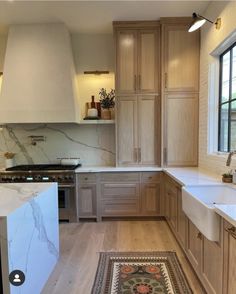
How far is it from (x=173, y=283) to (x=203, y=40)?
3175 mm

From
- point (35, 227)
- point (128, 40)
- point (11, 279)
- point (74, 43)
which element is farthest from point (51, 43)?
point (11, 279)

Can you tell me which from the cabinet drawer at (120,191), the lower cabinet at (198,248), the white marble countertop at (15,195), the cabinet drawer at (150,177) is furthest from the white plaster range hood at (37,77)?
the lower cabinet at (198,248)

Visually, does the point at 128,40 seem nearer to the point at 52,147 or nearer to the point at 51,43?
the point at 51,43

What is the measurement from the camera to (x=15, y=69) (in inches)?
148

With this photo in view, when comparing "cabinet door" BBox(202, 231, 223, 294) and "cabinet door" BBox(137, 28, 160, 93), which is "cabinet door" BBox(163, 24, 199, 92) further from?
"cabinet door" BBox(202, 231, 223, 294)

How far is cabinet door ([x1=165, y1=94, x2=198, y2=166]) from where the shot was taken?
376 cm

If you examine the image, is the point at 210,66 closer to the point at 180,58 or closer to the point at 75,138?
the point at 180,58

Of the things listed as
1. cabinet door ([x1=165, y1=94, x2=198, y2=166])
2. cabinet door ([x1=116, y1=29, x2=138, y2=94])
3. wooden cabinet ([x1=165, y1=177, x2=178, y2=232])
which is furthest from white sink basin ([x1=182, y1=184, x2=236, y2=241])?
cabinet door ([x1=116, y1=29, x2=138, y2=94])

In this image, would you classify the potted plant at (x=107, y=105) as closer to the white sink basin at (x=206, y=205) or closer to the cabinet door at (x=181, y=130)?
the cabinet door at (x=181, y=130)

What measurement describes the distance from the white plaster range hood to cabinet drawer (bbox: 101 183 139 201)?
117 centimetres

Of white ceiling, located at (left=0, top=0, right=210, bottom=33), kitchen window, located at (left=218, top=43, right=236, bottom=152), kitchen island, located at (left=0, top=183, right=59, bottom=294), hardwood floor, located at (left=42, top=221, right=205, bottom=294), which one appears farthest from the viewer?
white ceiling, located at (left=0, top=0, right=210, bottom=33)

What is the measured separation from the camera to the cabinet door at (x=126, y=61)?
3760mm

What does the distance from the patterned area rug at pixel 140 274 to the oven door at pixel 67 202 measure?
1.12m

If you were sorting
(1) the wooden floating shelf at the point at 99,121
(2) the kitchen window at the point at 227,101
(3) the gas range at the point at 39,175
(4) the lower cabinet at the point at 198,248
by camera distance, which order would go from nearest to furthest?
(4) the lower cabinet at the point at 198,248 < (2) the kitchen window at the point at 227,101 < (3) the gas range at the point at 39,175 < (1) the wooden floating shelf at the point at 99,121
